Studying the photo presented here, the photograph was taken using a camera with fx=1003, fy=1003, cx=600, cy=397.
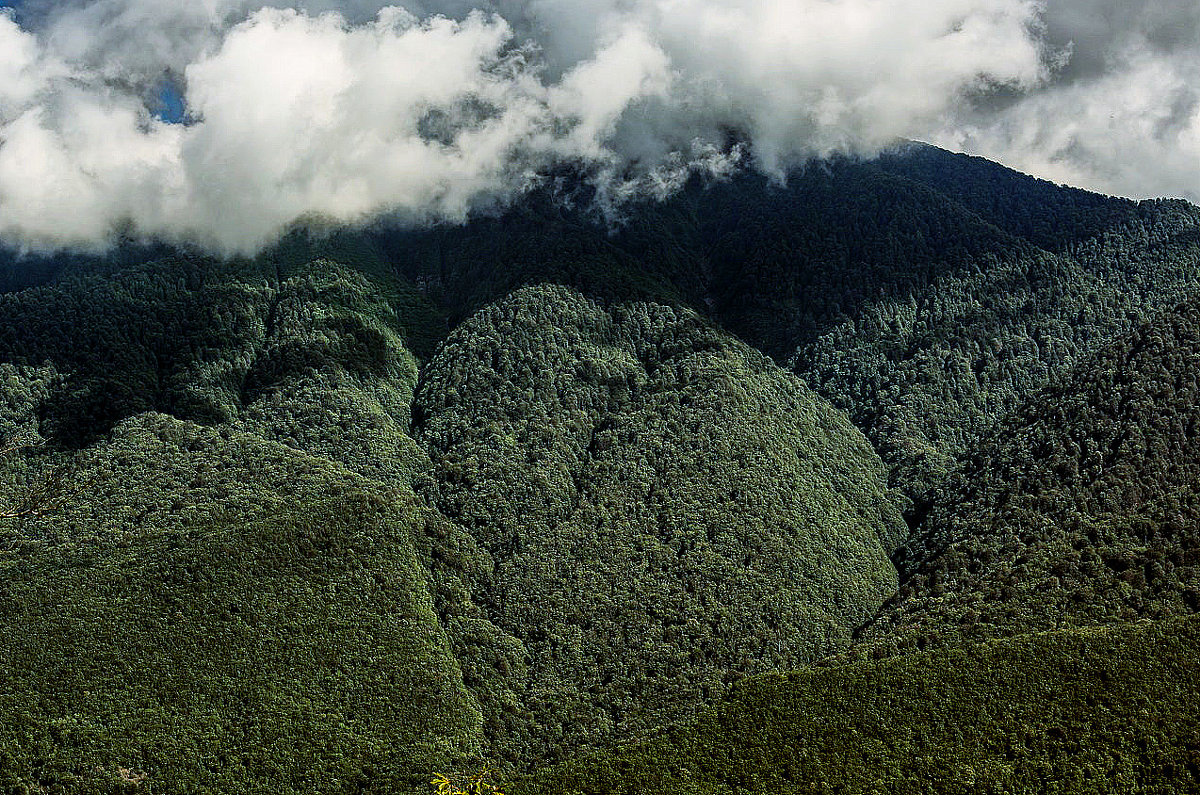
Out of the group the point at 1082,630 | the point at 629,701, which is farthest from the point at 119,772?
the point at 1082,630

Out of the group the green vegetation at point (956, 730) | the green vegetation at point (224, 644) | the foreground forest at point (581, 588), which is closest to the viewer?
the green vegetation at point (956, 730)

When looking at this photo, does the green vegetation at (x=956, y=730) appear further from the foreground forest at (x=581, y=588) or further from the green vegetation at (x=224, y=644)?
the green vegetation at (x=224, y=644)

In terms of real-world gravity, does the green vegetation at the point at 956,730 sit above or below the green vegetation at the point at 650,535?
below

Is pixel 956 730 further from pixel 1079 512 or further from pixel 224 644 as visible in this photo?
pixel 224 644

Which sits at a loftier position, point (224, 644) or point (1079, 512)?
point (224, 644)

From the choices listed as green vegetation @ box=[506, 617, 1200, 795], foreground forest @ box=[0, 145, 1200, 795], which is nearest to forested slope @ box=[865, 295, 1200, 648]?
foreground forest @ box=[0, 145, 1200, 795]

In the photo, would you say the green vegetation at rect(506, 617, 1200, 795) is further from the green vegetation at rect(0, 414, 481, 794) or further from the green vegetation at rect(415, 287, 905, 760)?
the green vegetation at rect(0, 414, 481, 794)

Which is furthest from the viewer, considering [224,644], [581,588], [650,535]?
[650,535]

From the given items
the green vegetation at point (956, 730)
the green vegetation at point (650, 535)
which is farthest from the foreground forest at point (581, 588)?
the green vegetation at point (650, 535)

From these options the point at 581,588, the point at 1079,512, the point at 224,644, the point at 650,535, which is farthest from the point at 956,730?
the point at 224,644

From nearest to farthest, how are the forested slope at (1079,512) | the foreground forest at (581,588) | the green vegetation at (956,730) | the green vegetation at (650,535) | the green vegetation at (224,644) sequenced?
the green vegetation at (956,730) < the foreground forest at (581,588) < the green vegetation at (224,644) < the forested slope at (1079,512) < the green vegetation at (650,535)

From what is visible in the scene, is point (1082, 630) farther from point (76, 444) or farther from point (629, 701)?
point (76, 444)

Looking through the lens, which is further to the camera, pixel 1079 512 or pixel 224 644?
pixel 1079 512

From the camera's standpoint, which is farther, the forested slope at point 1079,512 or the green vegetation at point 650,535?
the green vegetation at point 650,535
